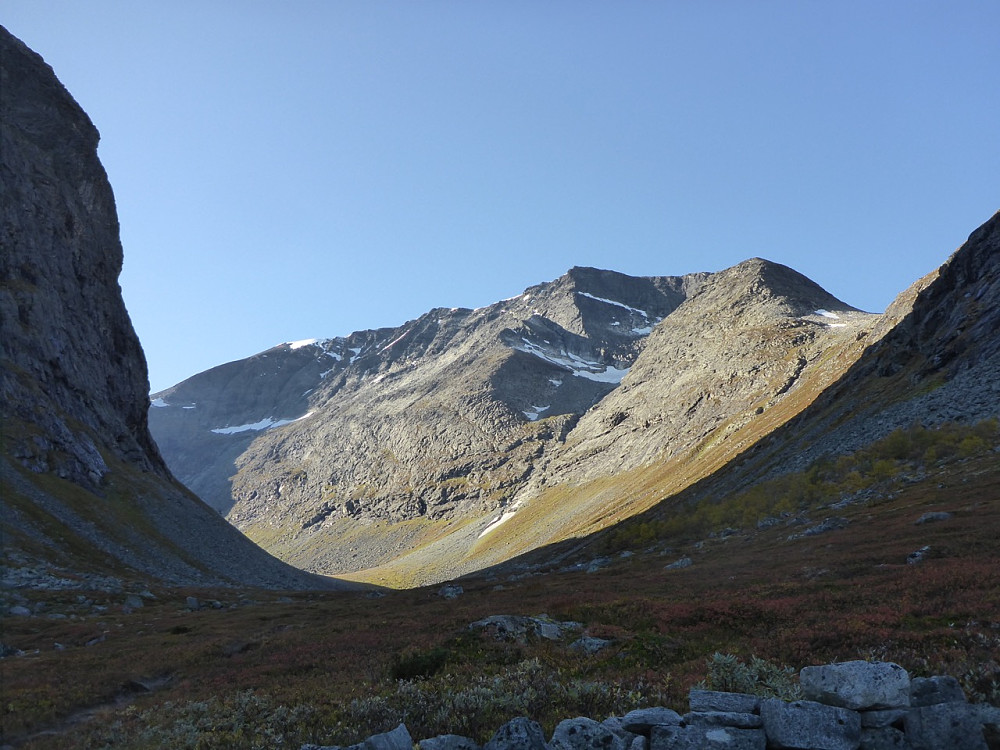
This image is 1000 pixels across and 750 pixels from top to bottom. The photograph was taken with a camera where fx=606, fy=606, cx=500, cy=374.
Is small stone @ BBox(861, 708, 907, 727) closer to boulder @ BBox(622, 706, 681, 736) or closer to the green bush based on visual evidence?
the green bush

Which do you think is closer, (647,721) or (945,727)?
(945,727)

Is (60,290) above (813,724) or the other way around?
above

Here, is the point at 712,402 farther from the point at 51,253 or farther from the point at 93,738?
the point at 93,738

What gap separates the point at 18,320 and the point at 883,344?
138391mm

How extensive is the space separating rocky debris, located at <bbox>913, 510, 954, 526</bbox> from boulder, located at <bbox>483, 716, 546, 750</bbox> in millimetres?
33859

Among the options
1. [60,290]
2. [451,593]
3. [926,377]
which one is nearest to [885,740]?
[451,593]

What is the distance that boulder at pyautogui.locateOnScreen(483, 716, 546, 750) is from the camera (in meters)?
9.25

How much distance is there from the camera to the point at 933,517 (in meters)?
34.4

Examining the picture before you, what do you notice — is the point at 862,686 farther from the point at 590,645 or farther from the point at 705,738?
the point at 590,645

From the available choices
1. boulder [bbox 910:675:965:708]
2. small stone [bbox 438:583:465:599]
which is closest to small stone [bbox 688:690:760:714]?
boulder [bbox 910:675:965:708]

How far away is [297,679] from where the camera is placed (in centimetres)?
1914

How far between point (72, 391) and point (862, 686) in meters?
111

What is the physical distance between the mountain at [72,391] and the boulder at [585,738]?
54370 mm

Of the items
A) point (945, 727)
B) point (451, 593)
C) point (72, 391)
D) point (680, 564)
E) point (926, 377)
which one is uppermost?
point (72, 391)
